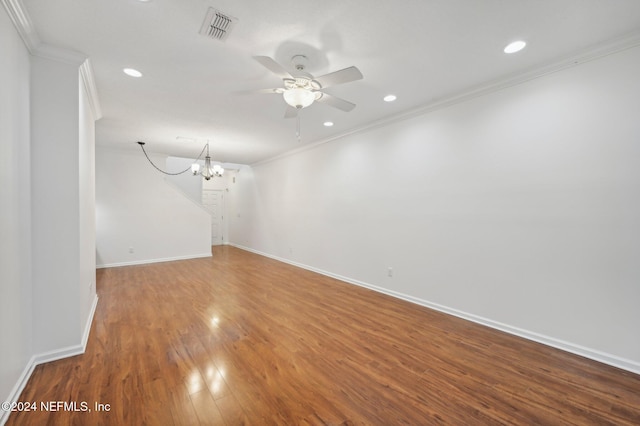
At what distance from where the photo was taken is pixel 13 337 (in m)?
1.82

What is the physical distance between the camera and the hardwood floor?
169 cm

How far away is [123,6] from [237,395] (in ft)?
9.57

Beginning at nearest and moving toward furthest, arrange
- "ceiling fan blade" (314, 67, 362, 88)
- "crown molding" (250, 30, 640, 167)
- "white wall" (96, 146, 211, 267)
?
1. "ceiling fan blade" (314, 67, 362, 88)
2. "crown molding" (250, 30, 640, 167)
3. "white wall" (96, 146, 211, 267)

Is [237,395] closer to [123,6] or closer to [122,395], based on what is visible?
[122,395]

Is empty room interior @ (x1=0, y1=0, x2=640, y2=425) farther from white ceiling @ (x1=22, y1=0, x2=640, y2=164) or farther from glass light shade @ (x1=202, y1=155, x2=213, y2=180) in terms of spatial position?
glass light shade @ (x1=202, y1=155, x2=213, y2=180)

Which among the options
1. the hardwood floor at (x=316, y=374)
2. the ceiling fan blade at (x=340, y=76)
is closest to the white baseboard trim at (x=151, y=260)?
the hardwood floor at (x=316, y=374)

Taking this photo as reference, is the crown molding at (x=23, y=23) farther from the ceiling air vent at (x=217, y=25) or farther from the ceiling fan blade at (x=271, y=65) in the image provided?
the ceiling fan blade at (x=271, y=65)

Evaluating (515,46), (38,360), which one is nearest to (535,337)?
(515,46)

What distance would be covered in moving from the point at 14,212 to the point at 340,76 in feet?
8.72

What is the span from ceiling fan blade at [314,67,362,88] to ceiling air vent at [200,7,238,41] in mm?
774

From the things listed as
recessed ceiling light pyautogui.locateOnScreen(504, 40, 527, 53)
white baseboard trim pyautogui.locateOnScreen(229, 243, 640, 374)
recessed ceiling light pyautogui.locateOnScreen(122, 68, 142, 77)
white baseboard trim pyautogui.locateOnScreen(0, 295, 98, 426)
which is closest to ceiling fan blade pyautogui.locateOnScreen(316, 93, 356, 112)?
recessed ceiling light pyautogui.locateOnScreen(504, 40, 527, 53)

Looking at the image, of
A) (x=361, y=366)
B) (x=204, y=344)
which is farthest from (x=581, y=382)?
(x=204, y=344)

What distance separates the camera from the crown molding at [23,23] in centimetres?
173

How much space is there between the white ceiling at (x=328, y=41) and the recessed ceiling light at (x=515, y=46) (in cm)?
5
